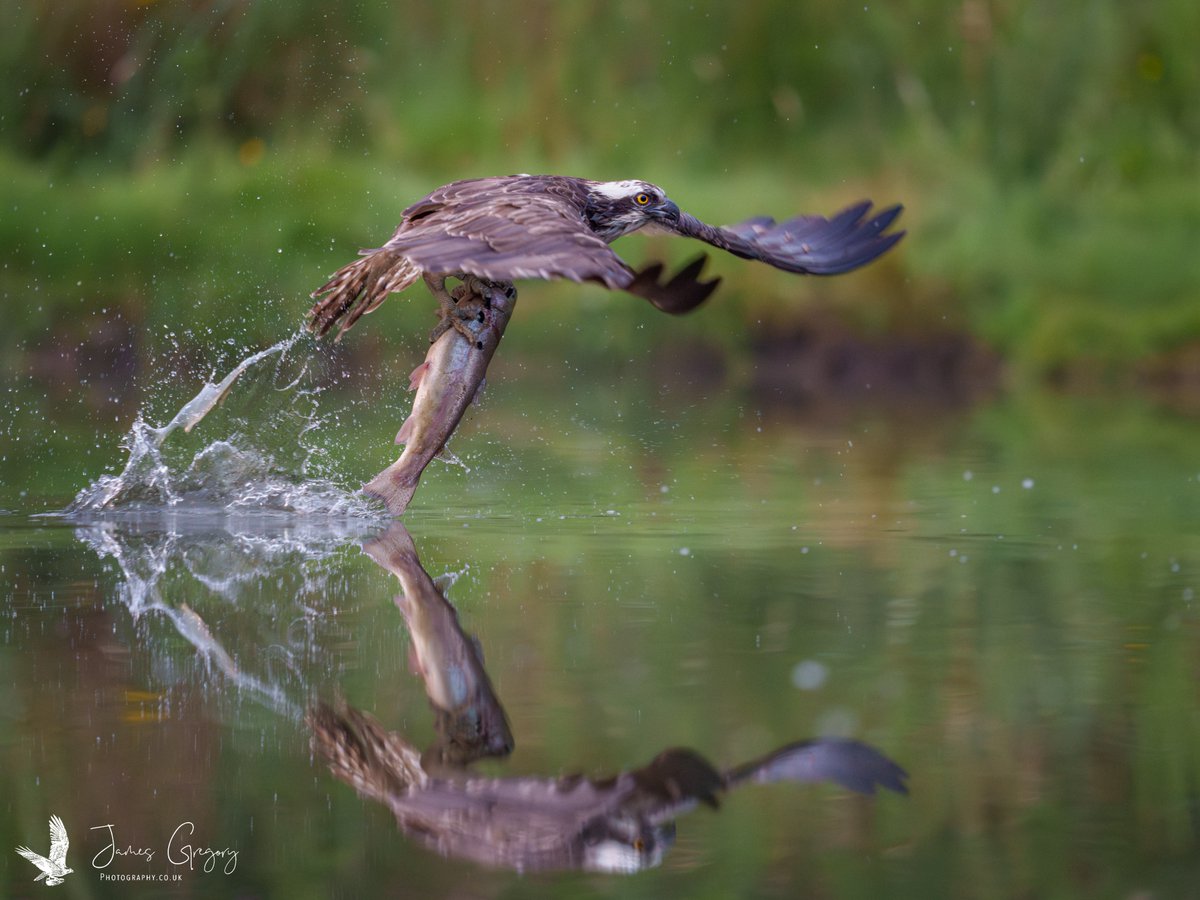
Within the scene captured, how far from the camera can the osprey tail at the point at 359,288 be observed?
7.27m

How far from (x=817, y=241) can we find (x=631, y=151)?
10039mm

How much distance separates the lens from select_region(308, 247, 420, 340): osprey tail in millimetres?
7270

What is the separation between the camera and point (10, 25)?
61.5 ft

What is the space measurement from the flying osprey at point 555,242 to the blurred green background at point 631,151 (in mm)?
8199

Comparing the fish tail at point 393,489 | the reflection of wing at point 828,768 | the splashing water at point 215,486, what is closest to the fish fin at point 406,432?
the fish tail at point 393,489

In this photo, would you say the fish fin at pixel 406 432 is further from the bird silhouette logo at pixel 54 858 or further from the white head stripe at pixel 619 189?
the bird silhouette logo at pixel 54 858

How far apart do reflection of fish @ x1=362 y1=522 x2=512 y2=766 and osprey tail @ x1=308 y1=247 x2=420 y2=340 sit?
3.40 ft

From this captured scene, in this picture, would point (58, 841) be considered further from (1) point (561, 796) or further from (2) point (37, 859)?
(1) point (561, 796)

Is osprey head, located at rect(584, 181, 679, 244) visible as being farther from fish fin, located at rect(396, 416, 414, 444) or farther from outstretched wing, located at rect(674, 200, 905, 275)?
fish fin, located at rect(396, 416, 414, 444)

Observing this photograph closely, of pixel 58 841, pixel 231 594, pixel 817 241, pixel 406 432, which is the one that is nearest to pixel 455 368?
pixel 406 432

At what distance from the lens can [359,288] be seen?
24.4 ft

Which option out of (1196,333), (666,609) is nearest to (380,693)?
(666,609)

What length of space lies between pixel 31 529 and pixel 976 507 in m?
4.09

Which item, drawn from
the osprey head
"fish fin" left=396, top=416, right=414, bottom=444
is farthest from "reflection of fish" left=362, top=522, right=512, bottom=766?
the osprey head
